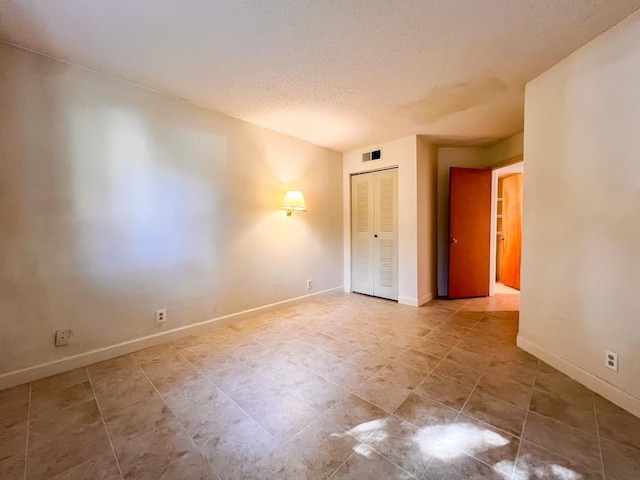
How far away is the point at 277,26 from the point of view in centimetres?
173

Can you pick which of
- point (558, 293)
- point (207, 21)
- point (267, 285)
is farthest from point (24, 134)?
point (558, 293)

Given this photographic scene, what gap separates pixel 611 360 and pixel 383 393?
4.93 ft

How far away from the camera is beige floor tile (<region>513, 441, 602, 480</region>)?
3.91ft

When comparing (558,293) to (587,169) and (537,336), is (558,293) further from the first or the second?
(587,169)

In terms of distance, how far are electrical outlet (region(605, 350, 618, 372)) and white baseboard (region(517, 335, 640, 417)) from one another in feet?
0.39

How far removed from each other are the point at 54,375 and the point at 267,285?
207 centimetres

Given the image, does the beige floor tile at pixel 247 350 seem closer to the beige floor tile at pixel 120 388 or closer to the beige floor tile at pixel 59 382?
the beige floor tile at pixel 120 388

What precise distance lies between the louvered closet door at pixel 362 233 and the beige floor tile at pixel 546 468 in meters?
3.11

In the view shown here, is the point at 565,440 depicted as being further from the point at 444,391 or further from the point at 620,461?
the point at 444,391

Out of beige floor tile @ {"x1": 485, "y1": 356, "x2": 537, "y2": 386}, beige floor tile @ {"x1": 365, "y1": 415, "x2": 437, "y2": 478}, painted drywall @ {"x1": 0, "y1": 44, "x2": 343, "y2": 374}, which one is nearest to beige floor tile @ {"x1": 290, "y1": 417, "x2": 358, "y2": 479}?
beige floor tile @ {"x1": 365, "y1": 415, "x2": 437, "y2": 478}

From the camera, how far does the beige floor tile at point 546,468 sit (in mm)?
1191

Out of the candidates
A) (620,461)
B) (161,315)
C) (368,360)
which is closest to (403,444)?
(368,360)

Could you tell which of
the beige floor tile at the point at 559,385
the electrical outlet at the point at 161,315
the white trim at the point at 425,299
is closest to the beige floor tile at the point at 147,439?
the electrical outlet at the point at 161,315

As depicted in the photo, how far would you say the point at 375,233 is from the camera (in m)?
4.32
